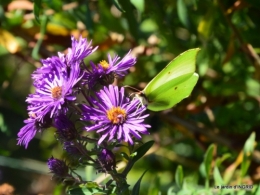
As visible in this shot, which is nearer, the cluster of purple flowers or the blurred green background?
the cluster of purple flowers

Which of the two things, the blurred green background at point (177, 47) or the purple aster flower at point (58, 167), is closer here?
the purple aster flower at point (58, 167)

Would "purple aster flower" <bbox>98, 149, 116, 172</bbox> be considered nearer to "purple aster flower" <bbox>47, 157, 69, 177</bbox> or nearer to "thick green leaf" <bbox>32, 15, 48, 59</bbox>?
"purple aster flower" <bbox>47, 157, 69, 177</bbox>

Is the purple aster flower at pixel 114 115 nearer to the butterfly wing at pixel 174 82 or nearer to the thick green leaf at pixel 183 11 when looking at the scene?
the butterfly wing at pixel 174 82

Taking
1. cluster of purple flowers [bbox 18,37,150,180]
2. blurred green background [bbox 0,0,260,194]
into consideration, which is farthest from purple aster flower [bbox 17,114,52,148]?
blurred green background [bbox 0,0,260,194]

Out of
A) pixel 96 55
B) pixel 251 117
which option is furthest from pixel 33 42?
pixel 251 117

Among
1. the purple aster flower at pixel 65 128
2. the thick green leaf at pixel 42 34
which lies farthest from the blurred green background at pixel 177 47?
the purple aster flower at pixel 65 128

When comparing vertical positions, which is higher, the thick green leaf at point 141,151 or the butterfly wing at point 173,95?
the butterfly wing at point 173,95

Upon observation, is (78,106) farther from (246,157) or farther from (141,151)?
(246,157)

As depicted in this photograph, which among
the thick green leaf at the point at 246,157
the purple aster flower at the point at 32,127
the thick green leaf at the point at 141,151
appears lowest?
the thick green leaf at the point at 246,157
